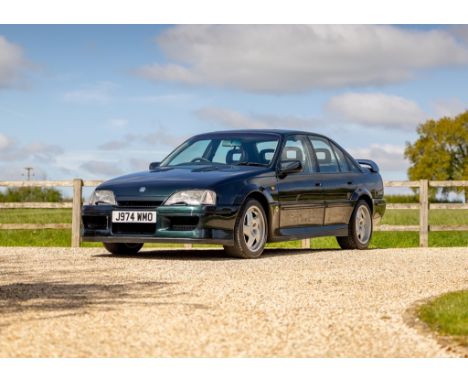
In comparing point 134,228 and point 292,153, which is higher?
point 292,153

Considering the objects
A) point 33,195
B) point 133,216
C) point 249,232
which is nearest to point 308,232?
point 249,232

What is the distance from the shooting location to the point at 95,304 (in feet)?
24.0

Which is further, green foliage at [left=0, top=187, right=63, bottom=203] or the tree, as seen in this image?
the tree

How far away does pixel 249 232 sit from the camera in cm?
1142

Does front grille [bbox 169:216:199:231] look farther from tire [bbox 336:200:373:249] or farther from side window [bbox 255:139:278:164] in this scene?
tire [bbox 336:200:373:249]

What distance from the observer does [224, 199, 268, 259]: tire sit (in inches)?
439

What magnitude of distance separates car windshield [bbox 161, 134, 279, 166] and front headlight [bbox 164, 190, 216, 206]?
4.09ft

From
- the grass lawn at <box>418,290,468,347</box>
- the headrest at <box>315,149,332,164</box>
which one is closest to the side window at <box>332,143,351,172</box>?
the headrest at <box>315,149,332,164</box>

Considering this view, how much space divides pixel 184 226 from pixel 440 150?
243ft

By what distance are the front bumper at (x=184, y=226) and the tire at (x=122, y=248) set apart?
3.02 ft

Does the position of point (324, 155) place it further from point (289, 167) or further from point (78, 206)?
point (78, 206)

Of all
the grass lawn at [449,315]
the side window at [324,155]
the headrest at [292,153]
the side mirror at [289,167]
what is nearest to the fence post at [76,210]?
the side window at [324,155]

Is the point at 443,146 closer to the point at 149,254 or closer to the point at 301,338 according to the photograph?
the point at 149,254

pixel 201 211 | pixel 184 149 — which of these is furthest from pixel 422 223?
pixel 201 211
